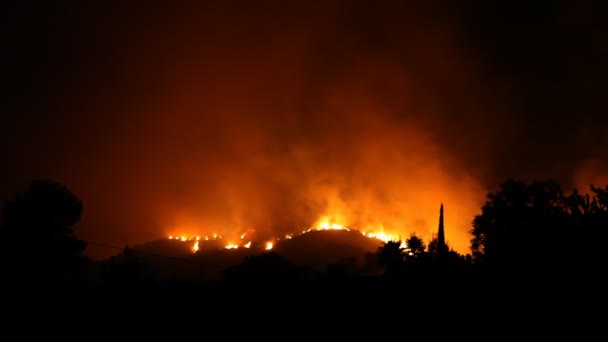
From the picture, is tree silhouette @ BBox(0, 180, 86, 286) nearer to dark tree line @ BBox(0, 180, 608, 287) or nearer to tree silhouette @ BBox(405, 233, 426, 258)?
dark tree line @ BBox(0, 180, 608, 287)

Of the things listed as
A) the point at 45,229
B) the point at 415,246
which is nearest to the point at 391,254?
the point at 415,246

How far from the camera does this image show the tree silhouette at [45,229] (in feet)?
110

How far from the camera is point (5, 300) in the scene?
45.1ft

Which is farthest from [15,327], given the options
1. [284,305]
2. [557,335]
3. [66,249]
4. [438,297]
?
[66,249]

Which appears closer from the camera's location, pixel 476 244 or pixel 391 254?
pixel 476 244

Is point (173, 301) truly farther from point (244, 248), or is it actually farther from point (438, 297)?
point (244, 248)

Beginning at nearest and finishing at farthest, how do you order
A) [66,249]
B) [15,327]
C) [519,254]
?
[15,327] < [519,254] < [66,249]

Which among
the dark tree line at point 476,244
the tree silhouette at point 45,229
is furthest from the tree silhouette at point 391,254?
the tree silhouette at point 45,229

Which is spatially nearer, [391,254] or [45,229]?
[45,229]

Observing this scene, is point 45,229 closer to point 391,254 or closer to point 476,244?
point 391,254

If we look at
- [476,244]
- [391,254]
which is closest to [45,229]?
[391,254]

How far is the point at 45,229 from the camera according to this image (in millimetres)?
41531

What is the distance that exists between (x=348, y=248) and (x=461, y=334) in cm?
12241

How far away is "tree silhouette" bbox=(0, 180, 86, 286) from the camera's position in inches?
1316
